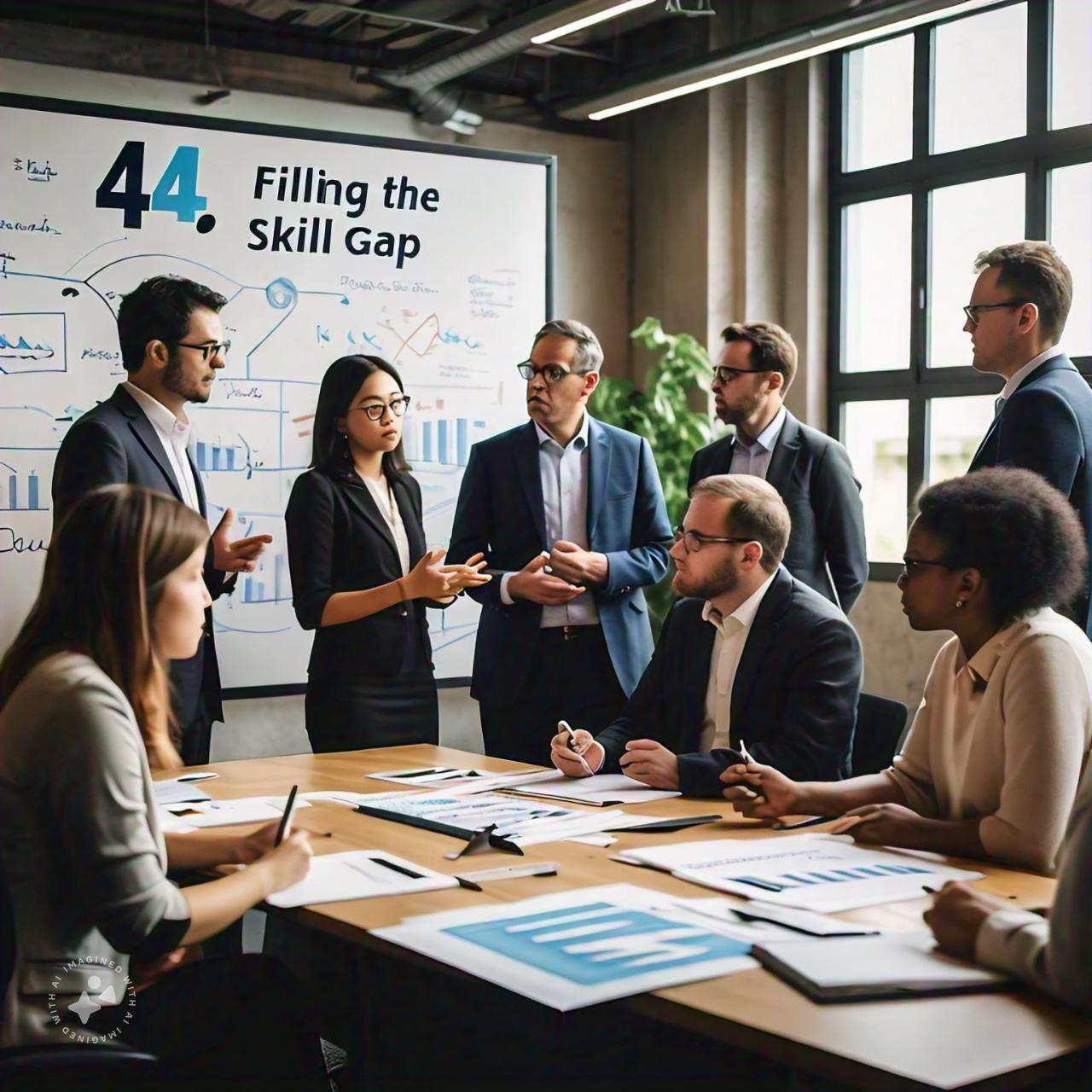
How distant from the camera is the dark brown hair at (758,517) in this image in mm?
3111

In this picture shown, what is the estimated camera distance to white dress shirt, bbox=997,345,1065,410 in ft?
11.7

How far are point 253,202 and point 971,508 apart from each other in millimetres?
3755

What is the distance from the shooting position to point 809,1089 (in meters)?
1.61

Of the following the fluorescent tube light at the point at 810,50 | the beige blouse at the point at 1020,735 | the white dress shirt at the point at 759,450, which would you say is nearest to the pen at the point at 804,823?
the beige blouse at the point at 1020,735

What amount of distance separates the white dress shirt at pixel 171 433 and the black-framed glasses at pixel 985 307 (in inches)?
83.7

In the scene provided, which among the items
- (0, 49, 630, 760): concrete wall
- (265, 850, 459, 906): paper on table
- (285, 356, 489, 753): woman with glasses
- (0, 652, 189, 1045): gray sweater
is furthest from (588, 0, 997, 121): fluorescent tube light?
(0, 652, 189, 1045): gray sweater

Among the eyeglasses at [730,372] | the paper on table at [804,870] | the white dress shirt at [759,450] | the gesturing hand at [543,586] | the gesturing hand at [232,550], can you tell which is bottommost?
the paper on table at [804,870]

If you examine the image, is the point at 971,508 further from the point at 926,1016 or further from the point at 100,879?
the point at 100,879

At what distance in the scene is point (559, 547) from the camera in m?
3.93

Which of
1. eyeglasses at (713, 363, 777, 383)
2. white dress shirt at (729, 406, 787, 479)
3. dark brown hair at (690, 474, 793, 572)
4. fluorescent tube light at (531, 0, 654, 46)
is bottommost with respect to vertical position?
dark brown hair at (690, 474, 793, 572)

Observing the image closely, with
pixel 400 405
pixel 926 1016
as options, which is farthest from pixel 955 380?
pixel 926 1016

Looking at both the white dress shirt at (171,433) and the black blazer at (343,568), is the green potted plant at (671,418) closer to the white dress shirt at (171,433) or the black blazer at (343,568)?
the black blazer at (343,568)

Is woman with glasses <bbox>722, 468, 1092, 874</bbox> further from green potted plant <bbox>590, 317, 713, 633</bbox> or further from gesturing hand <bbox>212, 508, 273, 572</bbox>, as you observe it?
green potted plant <bbox>590, 317, 713, 633</bbox>

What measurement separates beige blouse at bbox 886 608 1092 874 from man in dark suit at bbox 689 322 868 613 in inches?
69.1
